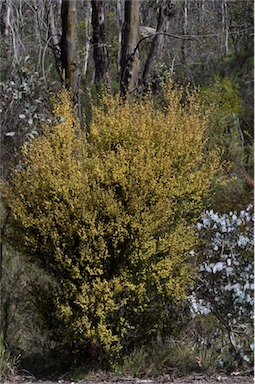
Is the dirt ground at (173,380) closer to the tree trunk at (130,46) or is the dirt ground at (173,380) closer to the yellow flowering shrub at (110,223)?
the yellow flowering shrub at (110,223)

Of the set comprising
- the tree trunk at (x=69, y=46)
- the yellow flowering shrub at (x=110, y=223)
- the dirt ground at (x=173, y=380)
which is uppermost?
the tree trunk at (x=69, y=46)

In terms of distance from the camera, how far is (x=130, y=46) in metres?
7.55

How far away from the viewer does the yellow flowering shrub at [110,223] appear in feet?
15.3

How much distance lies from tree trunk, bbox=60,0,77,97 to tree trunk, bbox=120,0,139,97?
2.92ft

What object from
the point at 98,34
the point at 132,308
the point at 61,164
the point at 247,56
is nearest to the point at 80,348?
the point at 132,308

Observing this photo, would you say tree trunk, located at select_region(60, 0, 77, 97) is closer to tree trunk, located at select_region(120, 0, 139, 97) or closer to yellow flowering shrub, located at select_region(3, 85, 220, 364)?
tree trunk, located at select_region(120, 0, 139, 97)

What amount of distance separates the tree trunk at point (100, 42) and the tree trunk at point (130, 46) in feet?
3.65

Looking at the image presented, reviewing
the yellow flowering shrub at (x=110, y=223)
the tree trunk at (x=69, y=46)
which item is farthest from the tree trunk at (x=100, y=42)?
the yellow flowering shrub at (x=110, y=223)

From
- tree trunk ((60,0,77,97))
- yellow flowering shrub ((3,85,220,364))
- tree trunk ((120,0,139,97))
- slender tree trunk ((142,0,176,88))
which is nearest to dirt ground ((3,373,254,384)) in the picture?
yellow flowering shrub ((3,85,220,364))

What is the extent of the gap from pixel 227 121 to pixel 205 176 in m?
4.89

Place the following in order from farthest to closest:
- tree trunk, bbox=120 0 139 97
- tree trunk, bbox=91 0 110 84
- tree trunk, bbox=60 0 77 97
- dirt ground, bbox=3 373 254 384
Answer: tree trunk, bbox=91 0 110 84
tree trunk, bbox=120 0 139 97
tree trunk, bbox=60 0 77 97
dirt ground, bbox=3 373 254 384

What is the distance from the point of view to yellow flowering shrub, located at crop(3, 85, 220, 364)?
466 cm

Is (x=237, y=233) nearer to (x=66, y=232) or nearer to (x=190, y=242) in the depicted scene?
(x=190, y=242)

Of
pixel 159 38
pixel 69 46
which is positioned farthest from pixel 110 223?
pixel 159 38
